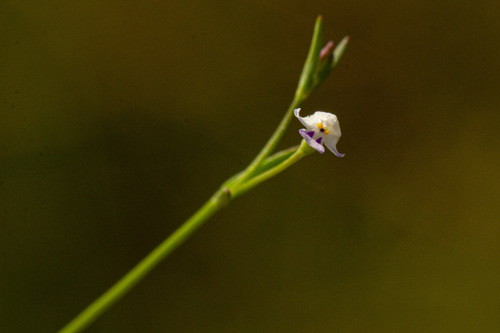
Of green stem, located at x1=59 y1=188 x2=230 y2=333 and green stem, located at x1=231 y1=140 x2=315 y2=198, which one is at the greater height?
green stem, located at x1=231 y1=140 x2=315 y2=198

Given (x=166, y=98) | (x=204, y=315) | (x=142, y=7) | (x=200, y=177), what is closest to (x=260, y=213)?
(x=200, y=177)

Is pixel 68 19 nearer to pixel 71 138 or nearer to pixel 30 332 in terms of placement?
pixel 71 138

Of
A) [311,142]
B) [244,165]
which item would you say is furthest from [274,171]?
[244,165]

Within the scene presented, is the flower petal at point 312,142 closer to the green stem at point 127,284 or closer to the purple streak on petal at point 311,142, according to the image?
the purple streak on petal at point 311,142

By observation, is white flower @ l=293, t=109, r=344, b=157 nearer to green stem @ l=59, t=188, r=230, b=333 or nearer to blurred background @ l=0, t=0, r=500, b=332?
green stem @ l=59, t=188, r=230, b=333

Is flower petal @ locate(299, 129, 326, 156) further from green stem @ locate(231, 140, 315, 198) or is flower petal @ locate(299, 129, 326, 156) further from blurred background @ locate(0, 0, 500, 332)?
blurred background @ locate(0, 0, 500, 332)

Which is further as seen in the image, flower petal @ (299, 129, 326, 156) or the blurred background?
the blurred background

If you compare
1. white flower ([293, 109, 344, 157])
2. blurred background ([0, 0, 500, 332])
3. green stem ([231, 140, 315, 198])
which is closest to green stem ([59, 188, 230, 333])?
green stem ([231, 140, 315, 198])

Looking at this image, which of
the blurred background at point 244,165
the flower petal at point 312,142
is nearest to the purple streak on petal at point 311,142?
the flower petal at point 312,142

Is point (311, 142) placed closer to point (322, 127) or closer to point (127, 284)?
point (322, 127)
